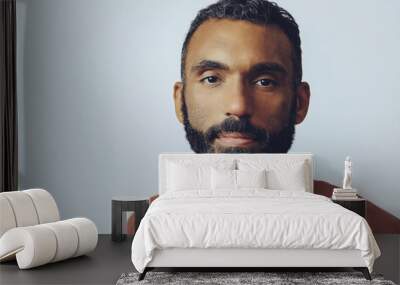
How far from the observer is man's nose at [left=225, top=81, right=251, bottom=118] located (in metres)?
7.34

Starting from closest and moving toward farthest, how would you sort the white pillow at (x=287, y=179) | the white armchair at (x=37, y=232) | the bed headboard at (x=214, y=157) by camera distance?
1. the white armchair at (x=37, y=232)
2. the white pillow at (x=287, y=179)
3. the bed headboard at (x=214, y=157)

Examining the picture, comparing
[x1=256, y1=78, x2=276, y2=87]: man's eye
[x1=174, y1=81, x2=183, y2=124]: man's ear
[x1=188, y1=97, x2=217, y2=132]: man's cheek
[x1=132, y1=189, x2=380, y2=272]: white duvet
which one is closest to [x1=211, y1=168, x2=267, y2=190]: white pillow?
[x1=188, y1=97, x2=217, y2=132]: man's cheek

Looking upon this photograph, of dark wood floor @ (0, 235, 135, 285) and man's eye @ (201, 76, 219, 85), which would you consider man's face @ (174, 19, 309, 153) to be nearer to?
man's eye @ (201, 76, 219, 85)

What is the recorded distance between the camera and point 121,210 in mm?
6801

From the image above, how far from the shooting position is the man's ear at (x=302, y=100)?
7.39 metres

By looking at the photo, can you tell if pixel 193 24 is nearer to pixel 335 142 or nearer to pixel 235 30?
pixel 235 30

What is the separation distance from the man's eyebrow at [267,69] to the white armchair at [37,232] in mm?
2706

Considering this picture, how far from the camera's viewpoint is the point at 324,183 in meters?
7.42

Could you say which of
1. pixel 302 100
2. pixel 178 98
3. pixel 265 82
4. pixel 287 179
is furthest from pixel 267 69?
pixel 287 179

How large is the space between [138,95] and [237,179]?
5.37ft

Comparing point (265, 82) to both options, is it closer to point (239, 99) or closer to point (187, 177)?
point (239, 99)

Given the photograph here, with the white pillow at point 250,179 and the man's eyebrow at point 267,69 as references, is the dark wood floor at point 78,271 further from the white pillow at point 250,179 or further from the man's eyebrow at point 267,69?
the man's eyebrow at point 267,69

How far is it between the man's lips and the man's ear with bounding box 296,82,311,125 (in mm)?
Result: 629

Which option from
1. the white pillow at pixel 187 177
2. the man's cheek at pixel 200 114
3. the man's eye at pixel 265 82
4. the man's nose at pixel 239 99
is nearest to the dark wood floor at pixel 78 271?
the white pillow at pixel 187 177
